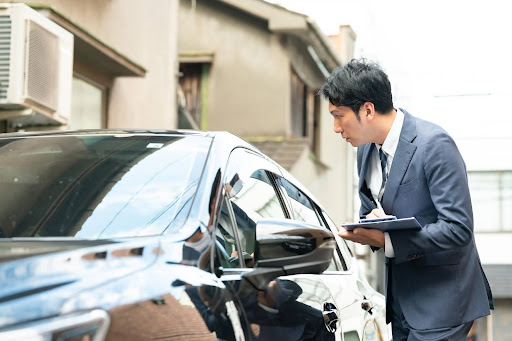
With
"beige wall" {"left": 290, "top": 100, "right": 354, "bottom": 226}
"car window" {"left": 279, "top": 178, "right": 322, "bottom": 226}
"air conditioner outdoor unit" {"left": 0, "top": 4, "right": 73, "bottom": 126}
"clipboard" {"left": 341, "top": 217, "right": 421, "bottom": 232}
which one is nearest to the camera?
"clipboard" {"left": 341, "top": 217, "right": 421, "bottom": 232}

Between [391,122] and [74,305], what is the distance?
79.0 inches

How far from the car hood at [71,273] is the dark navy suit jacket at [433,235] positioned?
1.29 m

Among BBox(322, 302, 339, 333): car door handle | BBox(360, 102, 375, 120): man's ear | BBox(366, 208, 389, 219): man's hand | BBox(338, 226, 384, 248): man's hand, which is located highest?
BBox(360, 102, 375, 120): man's ear

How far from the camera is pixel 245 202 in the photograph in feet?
11.3

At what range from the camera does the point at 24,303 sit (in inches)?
78.5

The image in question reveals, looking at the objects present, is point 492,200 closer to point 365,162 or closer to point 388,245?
point 365,162

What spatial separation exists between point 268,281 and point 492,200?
2708cm

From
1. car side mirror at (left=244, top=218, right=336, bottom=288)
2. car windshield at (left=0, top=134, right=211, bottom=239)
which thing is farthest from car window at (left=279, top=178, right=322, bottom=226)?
car side mirror at (left=244, top=218, right=336, bottom=288)

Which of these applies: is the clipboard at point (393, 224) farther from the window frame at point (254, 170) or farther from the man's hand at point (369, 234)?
the window frame at point (254, 170)

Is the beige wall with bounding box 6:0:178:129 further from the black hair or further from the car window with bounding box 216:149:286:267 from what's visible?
the black hair

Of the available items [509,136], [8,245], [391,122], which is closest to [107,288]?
[8,245]

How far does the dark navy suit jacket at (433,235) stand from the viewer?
11.4 feet

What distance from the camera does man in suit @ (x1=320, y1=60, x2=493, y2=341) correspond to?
3.49 m

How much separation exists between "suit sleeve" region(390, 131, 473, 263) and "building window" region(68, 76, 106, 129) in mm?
7941
